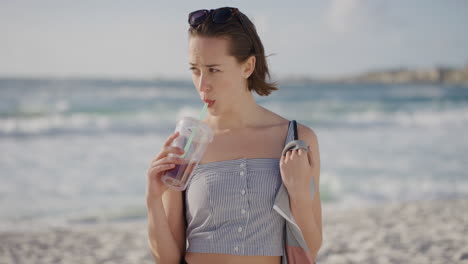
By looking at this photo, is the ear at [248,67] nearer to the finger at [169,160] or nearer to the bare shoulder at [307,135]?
the bare shoulder at [307,135]

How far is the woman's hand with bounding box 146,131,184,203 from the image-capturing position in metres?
1.93

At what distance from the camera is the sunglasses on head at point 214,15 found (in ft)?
6.97

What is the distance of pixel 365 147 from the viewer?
13375 millimetres

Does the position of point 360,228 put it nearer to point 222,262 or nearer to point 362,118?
point 222,262

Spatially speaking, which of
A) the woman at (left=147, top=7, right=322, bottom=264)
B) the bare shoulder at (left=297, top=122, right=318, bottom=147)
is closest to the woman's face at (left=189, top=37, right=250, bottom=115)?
the woman at (left=147, top=7, right=322, bottom=264)

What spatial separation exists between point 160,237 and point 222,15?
3.27 ft

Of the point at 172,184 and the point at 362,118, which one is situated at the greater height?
the point at 172,184

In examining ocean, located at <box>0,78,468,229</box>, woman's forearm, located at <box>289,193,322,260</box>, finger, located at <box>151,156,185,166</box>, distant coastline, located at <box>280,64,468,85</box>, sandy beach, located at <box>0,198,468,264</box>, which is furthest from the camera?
distant coastline, located at <box>280,64,468,85</box>

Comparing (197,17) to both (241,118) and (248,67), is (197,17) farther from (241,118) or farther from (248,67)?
(241,118)

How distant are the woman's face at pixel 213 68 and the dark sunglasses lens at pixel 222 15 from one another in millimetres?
88

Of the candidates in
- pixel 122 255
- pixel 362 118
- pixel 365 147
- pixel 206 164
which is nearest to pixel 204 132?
pixel 206 164

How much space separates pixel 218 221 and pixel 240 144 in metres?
0.37

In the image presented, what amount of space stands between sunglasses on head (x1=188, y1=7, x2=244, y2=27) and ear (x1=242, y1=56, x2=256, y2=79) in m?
0.16

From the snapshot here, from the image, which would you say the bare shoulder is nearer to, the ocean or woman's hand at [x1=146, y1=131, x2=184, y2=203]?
woman's hand at [x1=146, y1=131, x2=184, y2=203]
